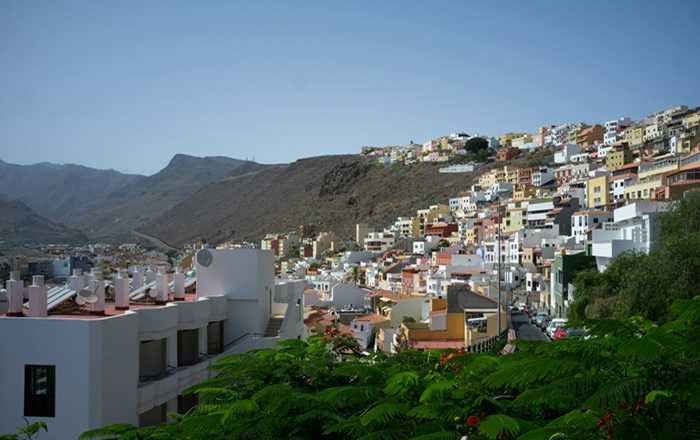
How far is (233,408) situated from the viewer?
6324mm

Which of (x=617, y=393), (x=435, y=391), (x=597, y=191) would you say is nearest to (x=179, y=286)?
(x=435, y=391)

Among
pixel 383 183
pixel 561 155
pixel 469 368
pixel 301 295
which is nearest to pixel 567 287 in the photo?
pixel 301 295

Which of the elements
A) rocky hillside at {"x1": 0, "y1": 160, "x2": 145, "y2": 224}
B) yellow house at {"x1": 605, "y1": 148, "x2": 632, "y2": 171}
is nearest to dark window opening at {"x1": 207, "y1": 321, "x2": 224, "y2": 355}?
yellow house at {"x1": 605, "y1": 148, "x2": 632, "y2": 171}

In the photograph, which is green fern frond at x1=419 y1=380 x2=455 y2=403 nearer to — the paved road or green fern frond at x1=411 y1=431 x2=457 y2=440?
green fern frond at x1=411 y1=431 x2=457 y2=440

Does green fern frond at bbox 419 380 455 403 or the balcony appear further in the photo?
the balcony

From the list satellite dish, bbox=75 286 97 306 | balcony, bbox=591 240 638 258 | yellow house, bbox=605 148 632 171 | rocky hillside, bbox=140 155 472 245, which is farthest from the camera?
rocky hillside, bbox=140 155 472 245

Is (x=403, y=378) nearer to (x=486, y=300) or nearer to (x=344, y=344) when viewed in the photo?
(x=344, y=344)

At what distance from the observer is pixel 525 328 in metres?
35.0

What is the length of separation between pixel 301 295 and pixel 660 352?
20.8 m

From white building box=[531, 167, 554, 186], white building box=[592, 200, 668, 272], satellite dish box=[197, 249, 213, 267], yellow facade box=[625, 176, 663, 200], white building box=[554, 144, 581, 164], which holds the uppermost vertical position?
white building box=[554, 144, 581, 164]

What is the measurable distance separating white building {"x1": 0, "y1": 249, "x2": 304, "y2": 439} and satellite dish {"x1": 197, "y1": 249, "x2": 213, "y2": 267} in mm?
24

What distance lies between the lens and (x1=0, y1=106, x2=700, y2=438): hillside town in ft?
42.1

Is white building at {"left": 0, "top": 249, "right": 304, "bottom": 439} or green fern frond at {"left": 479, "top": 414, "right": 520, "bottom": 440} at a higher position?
green fern frond at {"left": 479, "top": 414, "right": 520, "bottom": 440}

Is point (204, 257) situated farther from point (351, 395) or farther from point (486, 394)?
point (486, 394)
